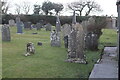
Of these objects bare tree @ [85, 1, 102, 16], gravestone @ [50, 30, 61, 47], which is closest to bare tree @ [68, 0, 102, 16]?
bare tree @ [85, 1, 102, 16]

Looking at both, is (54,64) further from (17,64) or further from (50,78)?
(50,78)

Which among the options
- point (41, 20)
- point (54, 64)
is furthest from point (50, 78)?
point (41, 20)

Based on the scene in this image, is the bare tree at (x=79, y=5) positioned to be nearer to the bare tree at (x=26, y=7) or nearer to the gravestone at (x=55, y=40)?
the bare tree at (x=26, y=7)

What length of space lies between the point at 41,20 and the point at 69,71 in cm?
3306

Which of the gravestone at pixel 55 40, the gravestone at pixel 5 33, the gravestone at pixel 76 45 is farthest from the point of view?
the gravestone at pixel 5 33

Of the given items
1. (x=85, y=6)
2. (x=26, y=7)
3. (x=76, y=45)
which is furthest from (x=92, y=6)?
(x=76, y=45)

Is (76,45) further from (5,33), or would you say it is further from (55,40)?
(5,33)

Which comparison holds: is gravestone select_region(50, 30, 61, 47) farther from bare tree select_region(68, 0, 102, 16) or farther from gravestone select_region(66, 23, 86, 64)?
bare tree select_region(68, 0, 102, 16)

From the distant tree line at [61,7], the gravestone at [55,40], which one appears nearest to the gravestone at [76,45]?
the gravestone at [55,40]

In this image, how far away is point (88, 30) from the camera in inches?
547

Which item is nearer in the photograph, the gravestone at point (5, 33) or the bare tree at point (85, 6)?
the gravestone at point (5, 33)

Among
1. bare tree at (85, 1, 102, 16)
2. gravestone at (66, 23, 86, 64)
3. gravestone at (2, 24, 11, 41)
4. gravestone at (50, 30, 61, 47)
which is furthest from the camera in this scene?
bare tree at (85, 1, 102, 16)

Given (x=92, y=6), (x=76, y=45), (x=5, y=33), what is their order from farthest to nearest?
(x=92, y=6) → (x=5, y=33) → (x=76, y=45)

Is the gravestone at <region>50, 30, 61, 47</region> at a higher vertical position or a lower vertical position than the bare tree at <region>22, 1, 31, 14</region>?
lower
